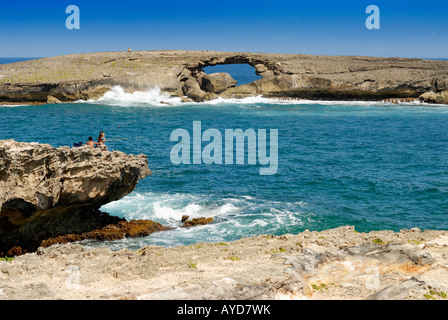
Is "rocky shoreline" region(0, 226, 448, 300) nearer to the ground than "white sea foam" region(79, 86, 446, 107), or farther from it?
nearer to the ground

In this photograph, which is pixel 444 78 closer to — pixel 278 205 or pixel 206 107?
pixel 206 107

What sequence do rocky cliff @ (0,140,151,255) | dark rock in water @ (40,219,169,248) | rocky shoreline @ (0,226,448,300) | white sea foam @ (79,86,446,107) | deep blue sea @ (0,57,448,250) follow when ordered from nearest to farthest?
rocky shoreline @ (0,226,448,300)
rocky cliff @ (0,140,151,255)
dark rock in water @ (40,219,169,248)
deep blue sea @ (0,57,448,250)
white sea foam @ (79,86,446,107)

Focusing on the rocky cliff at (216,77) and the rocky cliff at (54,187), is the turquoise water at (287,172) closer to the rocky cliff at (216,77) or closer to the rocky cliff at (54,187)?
the rocky cliff at (54,187)

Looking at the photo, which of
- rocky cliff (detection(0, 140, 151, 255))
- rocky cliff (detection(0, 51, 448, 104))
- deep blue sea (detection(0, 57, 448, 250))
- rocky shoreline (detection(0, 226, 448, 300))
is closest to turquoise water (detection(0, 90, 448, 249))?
deep blue sea (detection(0, 57, 448, 250))

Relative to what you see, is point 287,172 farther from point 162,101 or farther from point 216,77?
point 216,77

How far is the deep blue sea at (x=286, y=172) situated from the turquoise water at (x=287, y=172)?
68mm

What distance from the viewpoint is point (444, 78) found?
79812mm

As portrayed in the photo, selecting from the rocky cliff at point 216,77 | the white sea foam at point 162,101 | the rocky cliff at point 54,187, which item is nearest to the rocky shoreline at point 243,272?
the rocky cliff at point 54,187

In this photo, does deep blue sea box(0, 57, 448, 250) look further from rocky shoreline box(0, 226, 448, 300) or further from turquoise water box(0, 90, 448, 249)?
rocky shoreline box(0, 226, 448, 300)

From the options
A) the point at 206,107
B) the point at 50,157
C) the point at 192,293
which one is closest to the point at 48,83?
the point at 206,107

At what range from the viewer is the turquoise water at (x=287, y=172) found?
2445cm

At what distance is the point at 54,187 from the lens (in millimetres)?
17766

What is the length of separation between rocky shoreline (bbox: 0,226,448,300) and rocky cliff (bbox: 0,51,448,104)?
7058 cm

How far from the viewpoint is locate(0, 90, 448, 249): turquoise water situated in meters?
24.5
